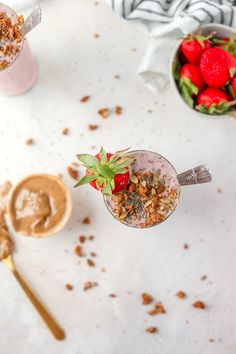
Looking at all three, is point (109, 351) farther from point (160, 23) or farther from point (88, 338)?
point (160, 23)

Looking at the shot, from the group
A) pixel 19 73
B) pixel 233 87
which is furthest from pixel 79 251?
pixel 233 87

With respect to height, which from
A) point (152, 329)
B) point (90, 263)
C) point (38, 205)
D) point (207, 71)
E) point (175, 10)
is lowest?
point (152, 329)

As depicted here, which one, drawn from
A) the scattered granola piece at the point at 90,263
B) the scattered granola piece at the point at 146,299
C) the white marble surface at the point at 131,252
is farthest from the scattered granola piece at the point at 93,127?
the scattered granola piece at the point at 146,299

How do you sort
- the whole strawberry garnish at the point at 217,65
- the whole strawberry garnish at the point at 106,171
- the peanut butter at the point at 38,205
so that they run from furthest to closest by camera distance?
the peanut butter at the point at 38,205
the whole strawberry garnish at the point at 217,65
the whole strawberry garnish at the point at 106,171

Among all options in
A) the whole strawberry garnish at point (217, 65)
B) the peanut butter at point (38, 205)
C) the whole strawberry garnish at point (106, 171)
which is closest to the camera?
the whole strawberry garnish at point (106, 171)

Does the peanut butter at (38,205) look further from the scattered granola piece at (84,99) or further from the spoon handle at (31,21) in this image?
the spoon handle at (31,21)

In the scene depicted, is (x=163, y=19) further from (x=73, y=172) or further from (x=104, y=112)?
(x=73, y=172)

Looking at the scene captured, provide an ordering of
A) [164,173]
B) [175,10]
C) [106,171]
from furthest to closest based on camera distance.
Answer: [175,10]
[164,173]
[106,171]
